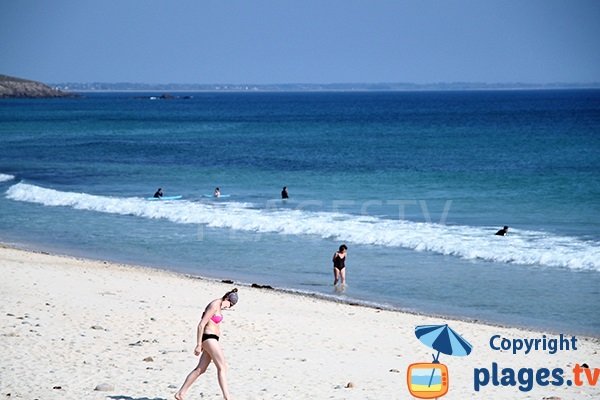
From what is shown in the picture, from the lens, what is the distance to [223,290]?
766 inches

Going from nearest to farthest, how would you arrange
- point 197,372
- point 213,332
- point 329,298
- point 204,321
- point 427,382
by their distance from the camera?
point 204,321 → point 213,332 → point 197,372 → point 427,382 → point 329,298

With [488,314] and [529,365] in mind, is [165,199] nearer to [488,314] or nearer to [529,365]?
[488,314]

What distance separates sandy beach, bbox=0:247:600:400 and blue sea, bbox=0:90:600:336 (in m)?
2.40

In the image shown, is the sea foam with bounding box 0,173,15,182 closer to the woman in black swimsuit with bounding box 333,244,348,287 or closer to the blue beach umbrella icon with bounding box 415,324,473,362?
the woman in black swimsuit with bounding box 333,244,348,287

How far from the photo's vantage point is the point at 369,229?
2847cm

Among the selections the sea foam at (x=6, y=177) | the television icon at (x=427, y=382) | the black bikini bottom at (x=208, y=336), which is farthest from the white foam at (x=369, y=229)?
the black bikini bottom at (x=208, y=336)

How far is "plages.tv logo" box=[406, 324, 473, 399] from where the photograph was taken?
36.4ft

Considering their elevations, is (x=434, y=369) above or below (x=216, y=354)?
below

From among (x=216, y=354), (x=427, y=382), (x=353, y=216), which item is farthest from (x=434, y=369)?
(x=353, y=216)

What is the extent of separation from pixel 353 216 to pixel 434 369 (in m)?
20.1

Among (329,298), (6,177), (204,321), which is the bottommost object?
(329,298)

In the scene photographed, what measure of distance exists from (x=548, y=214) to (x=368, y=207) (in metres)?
6.70

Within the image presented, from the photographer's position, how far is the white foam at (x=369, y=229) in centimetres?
2423

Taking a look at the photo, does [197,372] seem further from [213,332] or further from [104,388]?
[104,388]
